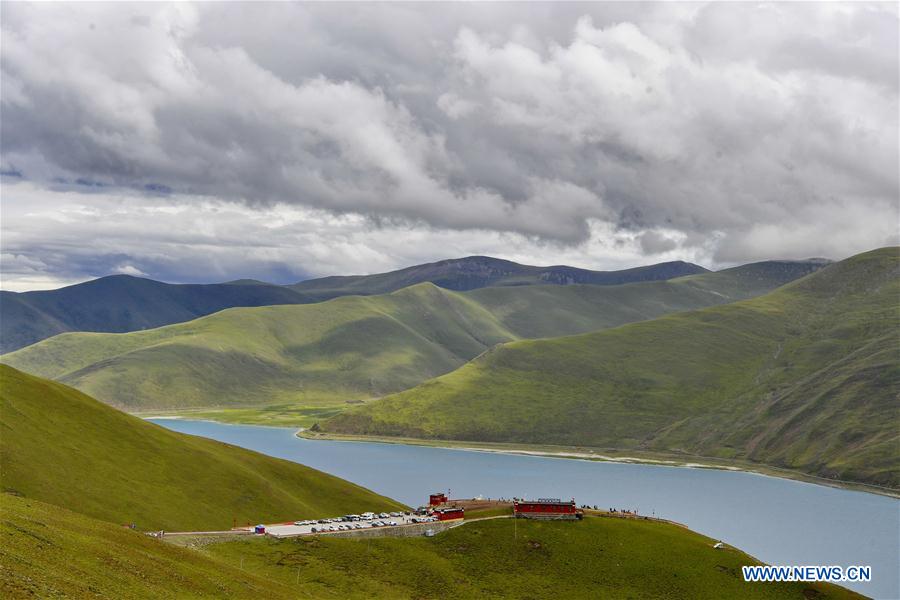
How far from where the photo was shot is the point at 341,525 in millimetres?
123875

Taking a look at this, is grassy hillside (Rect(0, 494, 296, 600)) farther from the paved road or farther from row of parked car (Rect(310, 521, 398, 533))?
row of parked car (Rect(310, 521, 398, 533))

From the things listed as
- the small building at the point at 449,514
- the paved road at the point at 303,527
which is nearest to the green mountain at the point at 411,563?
the small building at the point at 449,514

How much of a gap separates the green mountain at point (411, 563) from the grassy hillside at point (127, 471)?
74.9 feet

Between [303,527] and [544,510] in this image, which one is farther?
[544,510]

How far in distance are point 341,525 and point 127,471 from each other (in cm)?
3931

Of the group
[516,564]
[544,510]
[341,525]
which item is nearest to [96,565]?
[341,525]

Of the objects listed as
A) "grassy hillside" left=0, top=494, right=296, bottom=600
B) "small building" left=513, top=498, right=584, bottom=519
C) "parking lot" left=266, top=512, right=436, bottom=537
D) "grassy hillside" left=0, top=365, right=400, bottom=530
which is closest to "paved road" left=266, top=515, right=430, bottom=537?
"parking lot" left=266, top=512, right=436, bottom=537

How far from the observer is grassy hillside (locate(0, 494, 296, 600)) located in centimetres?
5847

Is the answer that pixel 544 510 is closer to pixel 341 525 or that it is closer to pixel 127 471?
pixel 341 525

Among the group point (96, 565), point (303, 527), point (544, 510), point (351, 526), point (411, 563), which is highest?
point (96, 565)

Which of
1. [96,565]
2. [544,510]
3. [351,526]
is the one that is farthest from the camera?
[544,510]

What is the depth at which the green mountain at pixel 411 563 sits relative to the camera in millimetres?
71062

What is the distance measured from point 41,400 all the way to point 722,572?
115m

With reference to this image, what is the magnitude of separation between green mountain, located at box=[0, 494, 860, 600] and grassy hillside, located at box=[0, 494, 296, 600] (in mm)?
205
